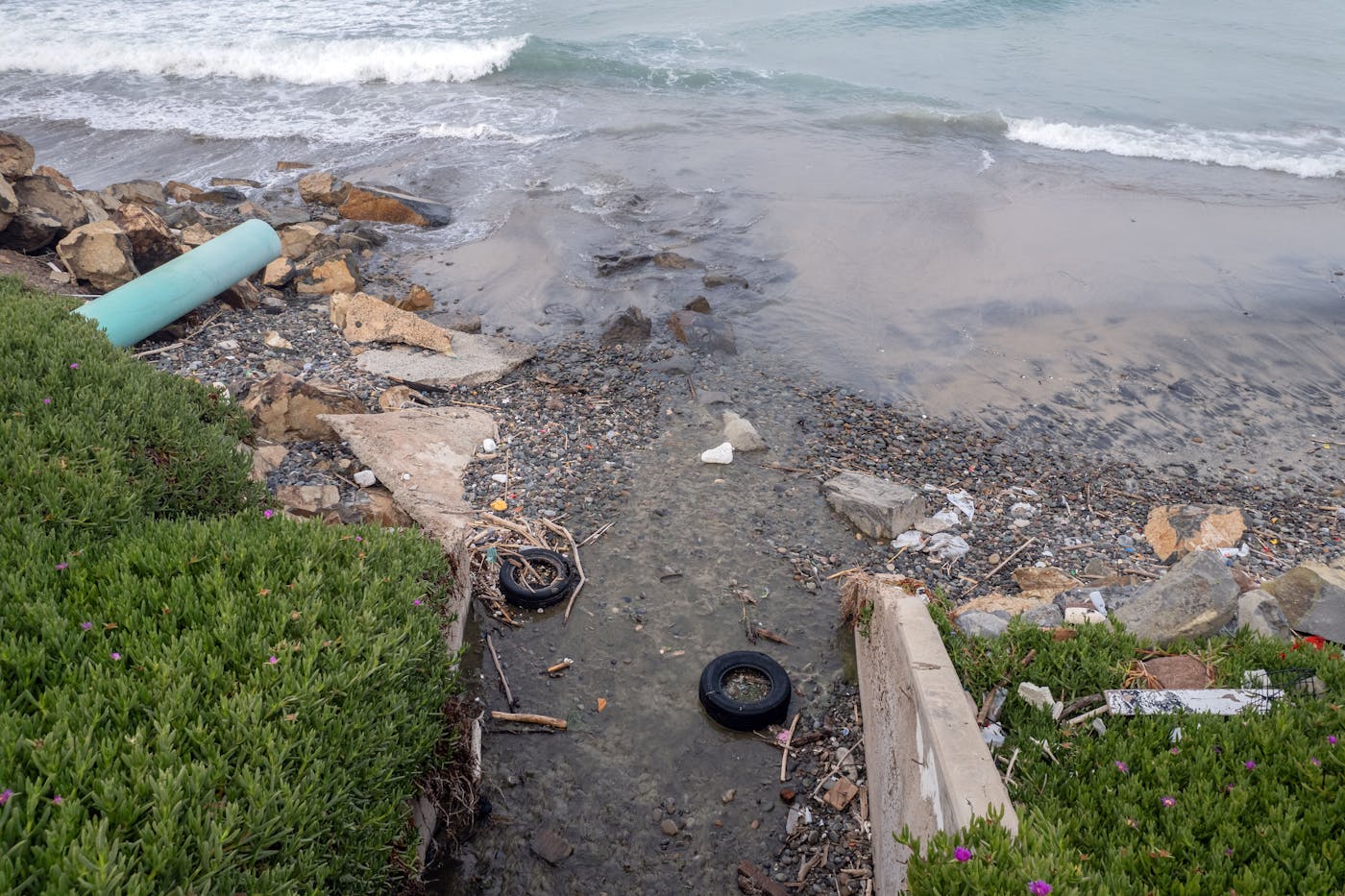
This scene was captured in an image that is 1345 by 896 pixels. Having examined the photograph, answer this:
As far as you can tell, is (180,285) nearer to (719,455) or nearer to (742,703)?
(719,455)

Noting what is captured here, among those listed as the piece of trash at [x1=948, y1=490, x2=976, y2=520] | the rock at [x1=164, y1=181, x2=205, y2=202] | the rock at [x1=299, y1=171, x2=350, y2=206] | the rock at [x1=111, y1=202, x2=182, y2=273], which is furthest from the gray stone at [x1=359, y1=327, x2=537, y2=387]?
the rock at [x1=164, y1=181, x2=205, y2=202]

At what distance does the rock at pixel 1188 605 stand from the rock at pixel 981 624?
2.32ft

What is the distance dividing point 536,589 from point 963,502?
146 inches

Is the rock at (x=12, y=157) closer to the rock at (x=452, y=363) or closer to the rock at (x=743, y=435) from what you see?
the rock at (x=452, y=363)

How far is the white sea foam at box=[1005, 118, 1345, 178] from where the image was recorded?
17.6 meters

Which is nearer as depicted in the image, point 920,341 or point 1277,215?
point 920,341

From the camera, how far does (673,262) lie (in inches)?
484

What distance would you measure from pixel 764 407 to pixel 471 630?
4052mm

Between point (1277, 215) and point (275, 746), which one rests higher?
point (275, 746)

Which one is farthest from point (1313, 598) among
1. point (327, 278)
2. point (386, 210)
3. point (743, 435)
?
point (386, 210)

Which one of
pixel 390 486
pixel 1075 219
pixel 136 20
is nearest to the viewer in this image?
pixel 390 486

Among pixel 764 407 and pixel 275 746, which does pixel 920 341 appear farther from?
pixel 275 746

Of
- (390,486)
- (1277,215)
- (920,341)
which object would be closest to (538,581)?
(390,486)

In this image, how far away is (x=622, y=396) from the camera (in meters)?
8.71
